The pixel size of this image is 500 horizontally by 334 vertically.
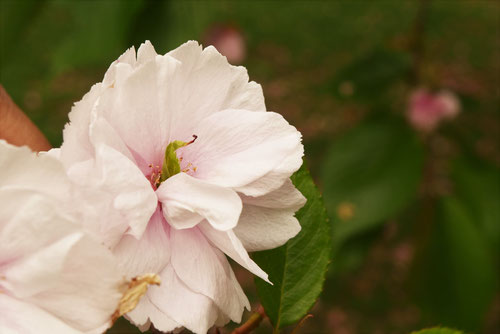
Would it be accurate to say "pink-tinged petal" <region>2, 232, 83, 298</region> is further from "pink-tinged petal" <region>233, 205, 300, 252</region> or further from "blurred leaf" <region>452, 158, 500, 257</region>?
"blurred leaf" <region>452, 158, 500, 257</region>

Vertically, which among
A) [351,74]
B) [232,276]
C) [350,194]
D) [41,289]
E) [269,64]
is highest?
[41,289]

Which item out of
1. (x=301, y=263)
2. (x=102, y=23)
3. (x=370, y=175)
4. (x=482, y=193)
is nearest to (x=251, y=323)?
(x=301, y=263)

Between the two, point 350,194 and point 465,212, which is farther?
point 465,212

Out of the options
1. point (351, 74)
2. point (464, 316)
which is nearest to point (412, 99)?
point (351, 74)

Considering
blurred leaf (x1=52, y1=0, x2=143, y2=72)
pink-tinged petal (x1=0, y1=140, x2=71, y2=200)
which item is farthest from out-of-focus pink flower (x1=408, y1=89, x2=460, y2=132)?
pink-tinged petal (x1=0, y1=140, x2=71, y2=200)

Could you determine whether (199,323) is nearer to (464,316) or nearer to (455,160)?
(464,316)
